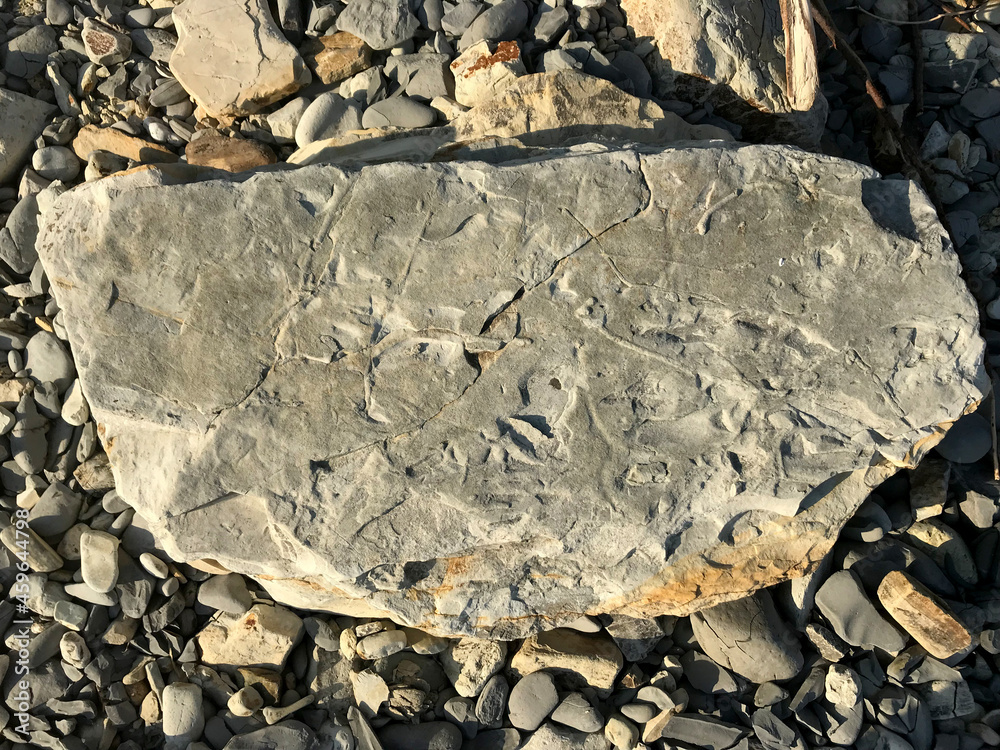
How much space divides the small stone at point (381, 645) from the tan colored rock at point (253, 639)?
248 millimetres

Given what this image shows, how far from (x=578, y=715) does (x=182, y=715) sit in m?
1.29

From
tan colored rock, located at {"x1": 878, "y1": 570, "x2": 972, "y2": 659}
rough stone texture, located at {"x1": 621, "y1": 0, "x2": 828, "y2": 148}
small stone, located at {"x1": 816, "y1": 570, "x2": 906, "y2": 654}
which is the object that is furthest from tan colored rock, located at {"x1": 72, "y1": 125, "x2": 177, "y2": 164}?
tan colored rock, located at {"x1": 878, "y1": 570, "x2": 972, "y2": 659}

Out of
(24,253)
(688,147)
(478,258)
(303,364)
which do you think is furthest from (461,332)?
(24,253)

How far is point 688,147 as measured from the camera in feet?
6.30

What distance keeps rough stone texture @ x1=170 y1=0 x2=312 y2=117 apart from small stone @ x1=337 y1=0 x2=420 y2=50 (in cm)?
24

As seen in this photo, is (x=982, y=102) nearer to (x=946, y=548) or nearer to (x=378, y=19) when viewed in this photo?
(x=946, y=548)

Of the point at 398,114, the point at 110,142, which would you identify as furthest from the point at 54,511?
the point at 398,114

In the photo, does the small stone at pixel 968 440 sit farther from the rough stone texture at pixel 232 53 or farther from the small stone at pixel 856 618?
the rough stone texture at pixel 232 53

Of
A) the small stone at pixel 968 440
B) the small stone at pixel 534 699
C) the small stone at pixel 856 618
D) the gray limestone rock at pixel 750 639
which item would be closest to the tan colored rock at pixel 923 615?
the small stone at pixel 856 618

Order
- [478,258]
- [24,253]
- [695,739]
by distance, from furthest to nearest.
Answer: [24,253]
[695,739]
[478,258]

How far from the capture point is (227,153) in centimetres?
244

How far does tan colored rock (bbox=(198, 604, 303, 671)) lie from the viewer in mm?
2295

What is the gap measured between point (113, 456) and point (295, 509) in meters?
0.54

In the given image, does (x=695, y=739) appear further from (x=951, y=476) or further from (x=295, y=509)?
(x=295, y=509)
